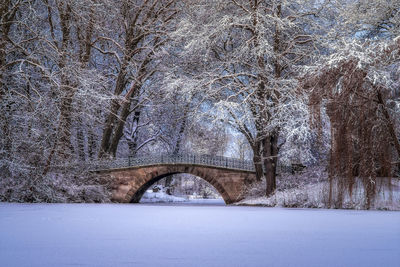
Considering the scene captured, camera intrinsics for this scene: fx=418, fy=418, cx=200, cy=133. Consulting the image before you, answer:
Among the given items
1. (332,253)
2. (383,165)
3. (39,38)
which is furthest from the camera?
(39,38)

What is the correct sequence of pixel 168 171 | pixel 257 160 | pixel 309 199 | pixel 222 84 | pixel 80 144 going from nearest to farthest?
pixel 309 199, pixel 222 84, pixel 257 160, pixel 80 144, pixel 168 171

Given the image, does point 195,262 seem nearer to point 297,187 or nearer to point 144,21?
point 297,187

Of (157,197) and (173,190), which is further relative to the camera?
(173,190)

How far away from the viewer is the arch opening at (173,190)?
24.0 metres

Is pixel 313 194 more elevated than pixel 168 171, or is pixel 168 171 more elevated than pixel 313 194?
pixel 168 171

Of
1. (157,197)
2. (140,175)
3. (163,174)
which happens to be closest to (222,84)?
(163,174)

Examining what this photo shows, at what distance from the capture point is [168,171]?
928 inches

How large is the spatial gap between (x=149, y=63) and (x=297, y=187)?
9.89m

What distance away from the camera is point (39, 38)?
13461 millimetres

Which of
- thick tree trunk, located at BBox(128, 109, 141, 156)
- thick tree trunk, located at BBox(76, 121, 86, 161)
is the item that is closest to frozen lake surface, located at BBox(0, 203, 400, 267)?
thick tree trunk, located at BBox(76, 121, 86, 161)

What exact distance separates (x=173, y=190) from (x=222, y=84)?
24771mm

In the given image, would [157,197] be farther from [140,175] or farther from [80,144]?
[80,144]

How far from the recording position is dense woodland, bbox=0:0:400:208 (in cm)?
990

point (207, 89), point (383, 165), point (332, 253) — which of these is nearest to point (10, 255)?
point (332, 253)
